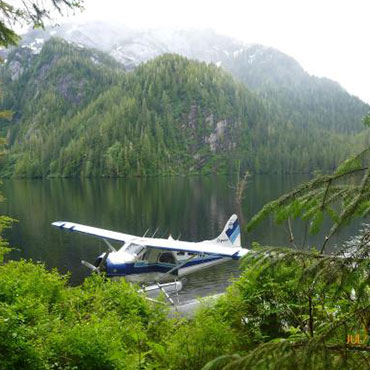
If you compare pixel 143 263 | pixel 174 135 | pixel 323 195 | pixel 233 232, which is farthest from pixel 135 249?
pixel 174 135

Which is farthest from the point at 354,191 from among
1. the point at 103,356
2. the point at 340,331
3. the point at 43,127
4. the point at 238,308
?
the point at 43,127

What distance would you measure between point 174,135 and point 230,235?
497ft

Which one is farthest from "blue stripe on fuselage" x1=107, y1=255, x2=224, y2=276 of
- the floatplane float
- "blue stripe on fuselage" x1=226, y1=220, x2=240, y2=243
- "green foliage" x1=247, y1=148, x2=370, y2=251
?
"green foliage" x1=247, y1=148, x2=370, y2=251

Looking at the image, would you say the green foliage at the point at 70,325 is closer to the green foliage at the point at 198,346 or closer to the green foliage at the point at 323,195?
the green foliage at the point at 198,346

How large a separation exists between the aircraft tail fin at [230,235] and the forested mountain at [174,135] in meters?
113

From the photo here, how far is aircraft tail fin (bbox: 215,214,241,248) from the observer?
1917 cm

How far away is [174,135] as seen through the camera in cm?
16900

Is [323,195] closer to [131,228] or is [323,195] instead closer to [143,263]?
[143,263]

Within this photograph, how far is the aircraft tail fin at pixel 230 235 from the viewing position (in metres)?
19.2

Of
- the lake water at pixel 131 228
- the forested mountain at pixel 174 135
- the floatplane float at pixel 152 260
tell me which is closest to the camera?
the floatplane float at pixel 152 260

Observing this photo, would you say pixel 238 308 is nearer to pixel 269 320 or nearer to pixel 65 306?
pixel 269 320

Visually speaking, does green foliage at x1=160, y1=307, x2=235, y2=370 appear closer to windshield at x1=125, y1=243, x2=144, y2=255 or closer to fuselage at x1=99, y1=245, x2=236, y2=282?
fuselage at x1=99, y1=245, x2=236, y2=282

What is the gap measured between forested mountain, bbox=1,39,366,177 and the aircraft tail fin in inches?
4443

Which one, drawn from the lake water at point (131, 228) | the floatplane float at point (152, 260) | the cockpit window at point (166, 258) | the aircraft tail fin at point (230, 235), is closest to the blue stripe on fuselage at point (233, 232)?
the aircraft tail fin at point (230, 235)
